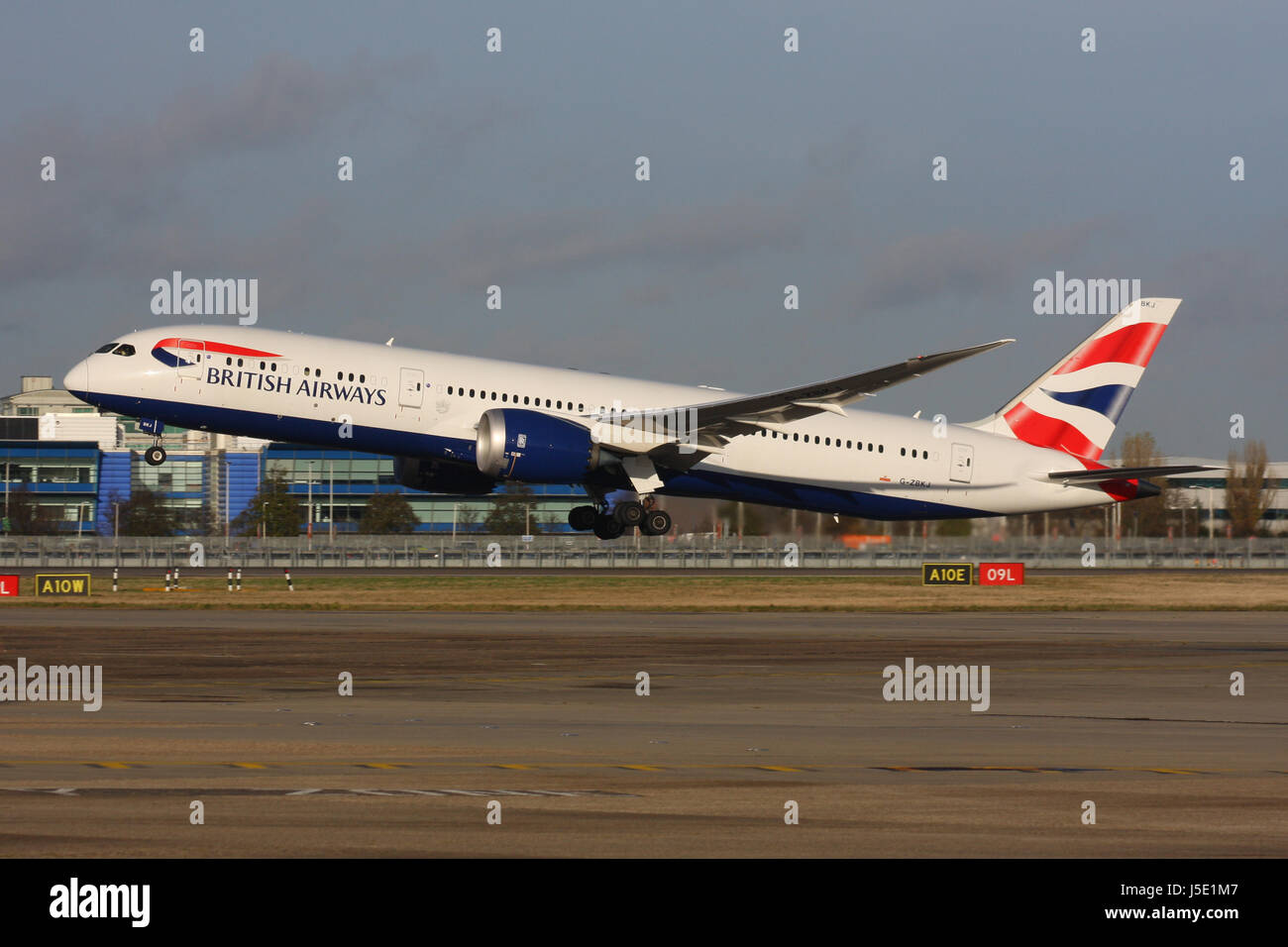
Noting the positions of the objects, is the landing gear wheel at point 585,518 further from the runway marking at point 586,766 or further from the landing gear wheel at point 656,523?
the runway marking at point 586,766

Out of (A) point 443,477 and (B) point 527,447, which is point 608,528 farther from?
(B) point 527,447

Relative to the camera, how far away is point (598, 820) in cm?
1338

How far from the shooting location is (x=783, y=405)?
44281 mm

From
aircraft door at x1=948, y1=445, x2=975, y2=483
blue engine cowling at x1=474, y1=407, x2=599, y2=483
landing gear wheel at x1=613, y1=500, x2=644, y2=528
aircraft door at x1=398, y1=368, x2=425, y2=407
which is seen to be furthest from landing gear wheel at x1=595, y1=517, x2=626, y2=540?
aircraft door at x1=948, y1=445, x2=975, y2=483

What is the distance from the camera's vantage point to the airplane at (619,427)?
4203 cm

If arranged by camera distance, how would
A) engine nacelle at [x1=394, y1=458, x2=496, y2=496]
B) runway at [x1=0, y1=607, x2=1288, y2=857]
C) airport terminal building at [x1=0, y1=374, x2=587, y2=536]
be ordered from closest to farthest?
runway at [x1=0, y1=607, x2=1288, y2=857] → engine nacelle at [x1=394, y1=458, x2=496, y2=496] → airport terminal building at [x1=0, y1=374, x2=587, y2=536]

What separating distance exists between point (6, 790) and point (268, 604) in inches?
1356

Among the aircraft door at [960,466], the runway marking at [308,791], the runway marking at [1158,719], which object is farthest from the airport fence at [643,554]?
the runway marking at [308,791]

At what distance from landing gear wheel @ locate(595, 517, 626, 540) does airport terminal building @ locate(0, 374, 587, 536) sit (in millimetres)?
70757

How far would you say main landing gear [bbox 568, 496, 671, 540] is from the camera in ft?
153

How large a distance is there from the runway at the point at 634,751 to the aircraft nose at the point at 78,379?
9.77 m

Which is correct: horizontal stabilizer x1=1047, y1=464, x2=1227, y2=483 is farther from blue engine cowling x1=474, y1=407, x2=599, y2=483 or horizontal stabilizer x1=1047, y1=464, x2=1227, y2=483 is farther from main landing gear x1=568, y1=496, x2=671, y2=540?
blue engine cowling x1=474, y1=407, x2=599, y2=483

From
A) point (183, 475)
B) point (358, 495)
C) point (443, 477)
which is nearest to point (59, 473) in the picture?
point (183, 475)
